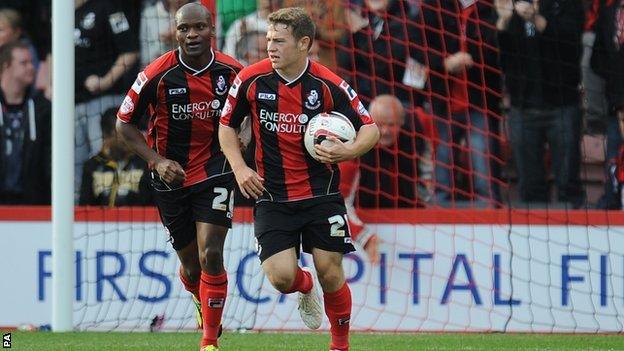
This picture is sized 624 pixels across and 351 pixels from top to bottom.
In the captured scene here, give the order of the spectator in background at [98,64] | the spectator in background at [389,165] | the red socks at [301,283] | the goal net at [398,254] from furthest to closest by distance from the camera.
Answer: the spectator in background at [98,64] → the spectator in background at [389,165] → the goal net at [398,254] → the red socks at [301,283]

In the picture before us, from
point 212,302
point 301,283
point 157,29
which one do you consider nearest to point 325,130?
point 301,283

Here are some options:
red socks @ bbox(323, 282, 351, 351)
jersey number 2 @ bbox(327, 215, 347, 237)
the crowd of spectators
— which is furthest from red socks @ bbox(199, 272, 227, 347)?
the crowd of spectators

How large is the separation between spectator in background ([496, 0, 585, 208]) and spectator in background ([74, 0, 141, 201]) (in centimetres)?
295

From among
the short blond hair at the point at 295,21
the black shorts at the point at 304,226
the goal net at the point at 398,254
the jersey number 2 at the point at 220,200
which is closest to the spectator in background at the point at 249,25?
the goal net at the point at 398,254

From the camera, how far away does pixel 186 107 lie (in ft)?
24.6

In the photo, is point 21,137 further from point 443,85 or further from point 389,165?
point 443,85

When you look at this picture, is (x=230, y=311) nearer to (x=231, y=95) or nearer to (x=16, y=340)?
(x=16, y=340)

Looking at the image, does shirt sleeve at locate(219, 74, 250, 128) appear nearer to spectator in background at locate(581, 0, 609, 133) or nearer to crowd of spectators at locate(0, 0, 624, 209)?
crowd of spectators at locate(0, 0, 624, 209)

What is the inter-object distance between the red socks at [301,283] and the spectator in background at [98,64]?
11.5ft

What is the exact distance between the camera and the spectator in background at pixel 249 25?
9.72 meters

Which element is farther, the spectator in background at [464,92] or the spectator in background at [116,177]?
the spectator in background at [464,92]

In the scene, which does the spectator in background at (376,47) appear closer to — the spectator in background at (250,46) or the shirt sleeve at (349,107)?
the spectator in background at (250,46)

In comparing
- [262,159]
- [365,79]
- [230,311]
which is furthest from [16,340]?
[365,79]

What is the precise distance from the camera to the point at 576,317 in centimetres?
943
